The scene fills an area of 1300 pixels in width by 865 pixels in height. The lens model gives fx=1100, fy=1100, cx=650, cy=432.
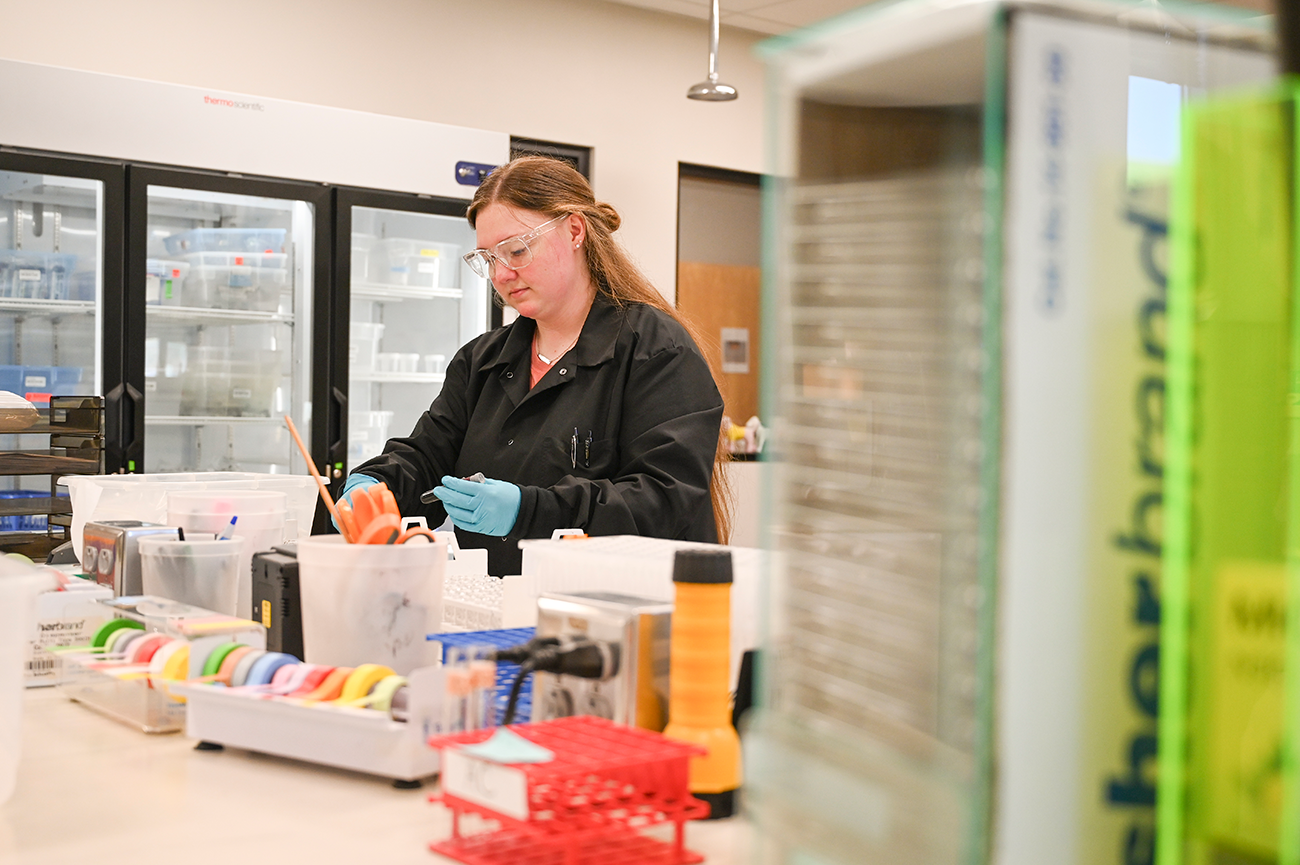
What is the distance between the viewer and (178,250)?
13.0 feet

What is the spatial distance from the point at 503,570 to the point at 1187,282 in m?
1.90

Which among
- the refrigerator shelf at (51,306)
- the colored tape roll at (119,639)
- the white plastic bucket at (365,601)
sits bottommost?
the colored tape roll at (119,639)

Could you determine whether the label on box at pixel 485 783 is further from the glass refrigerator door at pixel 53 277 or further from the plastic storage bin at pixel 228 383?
the plastic storage bin at pixel 228 383

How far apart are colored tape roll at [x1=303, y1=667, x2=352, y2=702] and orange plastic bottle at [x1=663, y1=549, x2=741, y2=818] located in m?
0.31

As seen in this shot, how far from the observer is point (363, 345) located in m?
4.39

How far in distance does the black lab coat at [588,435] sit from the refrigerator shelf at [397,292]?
5.92 feet

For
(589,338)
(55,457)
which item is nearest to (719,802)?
(589,338)

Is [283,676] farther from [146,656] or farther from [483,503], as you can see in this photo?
[483,503]

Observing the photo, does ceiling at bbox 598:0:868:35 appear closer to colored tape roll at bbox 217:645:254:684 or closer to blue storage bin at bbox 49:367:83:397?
blue storage bin at bbox 49:367:83:397

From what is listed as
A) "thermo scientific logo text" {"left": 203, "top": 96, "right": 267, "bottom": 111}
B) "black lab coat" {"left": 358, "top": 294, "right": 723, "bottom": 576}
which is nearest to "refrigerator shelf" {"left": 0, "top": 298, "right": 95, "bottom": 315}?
"thermo scientific logo text" {"left": 203, "top": 96, "right": 267, "bottom": 111}

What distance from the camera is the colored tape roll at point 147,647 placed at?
1.15 m

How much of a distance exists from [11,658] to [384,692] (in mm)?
297

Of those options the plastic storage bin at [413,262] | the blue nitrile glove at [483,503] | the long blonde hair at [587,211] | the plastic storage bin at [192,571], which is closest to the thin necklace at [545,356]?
the long blonde hair at [587,211]

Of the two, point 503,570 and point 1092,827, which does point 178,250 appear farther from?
point 1092,827
